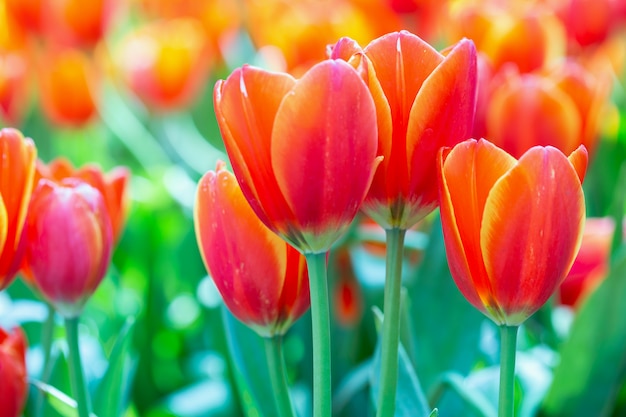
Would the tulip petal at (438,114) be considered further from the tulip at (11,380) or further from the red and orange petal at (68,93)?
the red and orange petal at (68,93)

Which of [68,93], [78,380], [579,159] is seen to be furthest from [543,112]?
[68,93]

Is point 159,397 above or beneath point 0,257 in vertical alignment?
beneath

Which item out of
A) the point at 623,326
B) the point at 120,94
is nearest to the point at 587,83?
the point at 623,326

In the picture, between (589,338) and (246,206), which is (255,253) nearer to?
(246,206)

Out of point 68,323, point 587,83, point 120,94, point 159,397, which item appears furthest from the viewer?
point 120,94

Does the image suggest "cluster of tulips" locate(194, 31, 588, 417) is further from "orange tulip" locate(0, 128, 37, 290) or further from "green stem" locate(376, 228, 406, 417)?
"orange tulip" locate(0, 128, 37, 290)

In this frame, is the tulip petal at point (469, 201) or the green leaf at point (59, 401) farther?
the green leaf at point (59, 401)

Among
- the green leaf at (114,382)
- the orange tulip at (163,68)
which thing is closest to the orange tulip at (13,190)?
the green leaf at (114,382)
